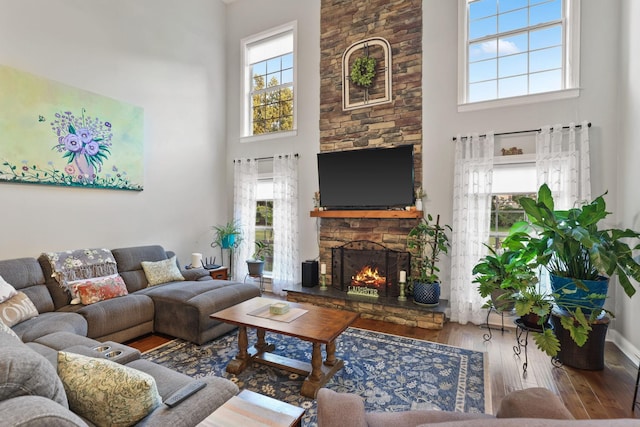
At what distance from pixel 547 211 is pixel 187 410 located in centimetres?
313

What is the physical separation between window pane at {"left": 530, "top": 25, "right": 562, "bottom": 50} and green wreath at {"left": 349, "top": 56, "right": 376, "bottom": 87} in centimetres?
201

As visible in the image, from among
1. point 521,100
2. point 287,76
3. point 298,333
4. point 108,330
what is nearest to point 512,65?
point 521,100

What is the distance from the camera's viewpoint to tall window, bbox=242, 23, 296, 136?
547 cm

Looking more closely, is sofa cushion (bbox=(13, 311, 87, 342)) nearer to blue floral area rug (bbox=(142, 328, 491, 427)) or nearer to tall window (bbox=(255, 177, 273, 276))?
blue floral area rug (bbox=(142, 328, 491, 427))

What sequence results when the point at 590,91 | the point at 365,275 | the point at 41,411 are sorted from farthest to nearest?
the point at 365,275, the point at 590,91, the point at 41,411

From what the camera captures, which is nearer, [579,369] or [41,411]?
[41,411]

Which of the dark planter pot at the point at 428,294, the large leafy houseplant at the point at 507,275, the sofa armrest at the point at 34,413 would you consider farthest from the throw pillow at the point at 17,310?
the large leafy houseplant at the point at 507,275

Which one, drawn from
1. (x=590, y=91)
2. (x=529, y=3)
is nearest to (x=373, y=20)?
(x=529, y=3)

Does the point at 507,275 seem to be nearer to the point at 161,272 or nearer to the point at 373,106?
the point at 373,106

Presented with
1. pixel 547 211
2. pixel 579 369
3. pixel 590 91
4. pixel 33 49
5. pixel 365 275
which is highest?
pixel 33 49

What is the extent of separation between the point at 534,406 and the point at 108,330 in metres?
3.41

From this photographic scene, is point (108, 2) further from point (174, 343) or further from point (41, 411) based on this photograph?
point (41, 411)

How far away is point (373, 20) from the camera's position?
15.2 feet

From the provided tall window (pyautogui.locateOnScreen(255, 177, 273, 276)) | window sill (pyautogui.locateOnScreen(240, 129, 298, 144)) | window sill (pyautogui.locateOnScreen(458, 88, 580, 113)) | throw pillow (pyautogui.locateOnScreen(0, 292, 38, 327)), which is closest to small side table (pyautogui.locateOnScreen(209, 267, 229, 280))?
tall window (pyautogui.locateOnScreen(255, 177, 273, 276))
